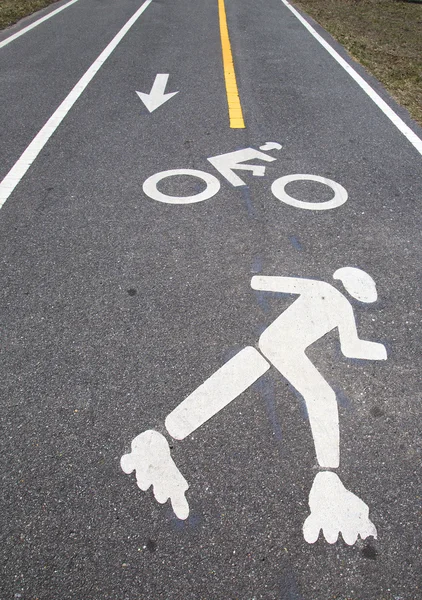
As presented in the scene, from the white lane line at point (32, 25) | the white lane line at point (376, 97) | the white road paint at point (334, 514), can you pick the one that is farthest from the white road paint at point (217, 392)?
the white lane line at point (32, 25)

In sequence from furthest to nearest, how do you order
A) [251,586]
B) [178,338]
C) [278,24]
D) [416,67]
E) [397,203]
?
[278,24], [416,67], [397,203], [178,338], [251,586]

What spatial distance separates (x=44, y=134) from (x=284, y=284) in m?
3.74

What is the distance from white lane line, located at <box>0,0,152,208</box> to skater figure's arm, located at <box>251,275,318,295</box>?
2.45m

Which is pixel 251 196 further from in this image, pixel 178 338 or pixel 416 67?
pixel 416 67

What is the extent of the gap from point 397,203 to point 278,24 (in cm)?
903

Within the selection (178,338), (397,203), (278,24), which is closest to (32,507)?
(178,338)

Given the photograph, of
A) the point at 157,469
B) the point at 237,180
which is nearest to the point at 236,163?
the point at 237,180

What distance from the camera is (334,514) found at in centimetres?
231

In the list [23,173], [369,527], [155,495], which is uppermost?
[23,173]

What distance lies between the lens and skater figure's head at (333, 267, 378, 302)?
3.58m

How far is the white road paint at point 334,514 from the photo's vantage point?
2.24 m

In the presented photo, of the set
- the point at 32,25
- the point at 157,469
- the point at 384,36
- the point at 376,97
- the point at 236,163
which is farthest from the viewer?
the point at 384,36

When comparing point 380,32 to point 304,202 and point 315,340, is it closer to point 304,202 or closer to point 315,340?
point 304,202

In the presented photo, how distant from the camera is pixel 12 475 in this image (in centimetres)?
241
